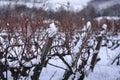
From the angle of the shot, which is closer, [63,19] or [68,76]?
[68,76]

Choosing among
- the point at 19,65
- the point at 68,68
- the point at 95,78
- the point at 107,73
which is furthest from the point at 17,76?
the point at 107,73

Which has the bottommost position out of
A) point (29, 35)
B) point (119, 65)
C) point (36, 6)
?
point (119, 65)

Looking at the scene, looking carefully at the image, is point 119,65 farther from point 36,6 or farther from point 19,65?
point 19,65

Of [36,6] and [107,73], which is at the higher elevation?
[36,6]

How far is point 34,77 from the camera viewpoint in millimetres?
3691

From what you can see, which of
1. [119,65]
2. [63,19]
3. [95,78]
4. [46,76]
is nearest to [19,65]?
[46,76]

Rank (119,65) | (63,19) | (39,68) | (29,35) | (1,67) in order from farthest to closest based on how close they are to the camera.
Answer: (63,19), (119,65), (29,35), (1,67), (39,68)

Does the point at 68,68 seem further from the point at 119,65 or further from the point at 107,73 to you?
the point at 119,65

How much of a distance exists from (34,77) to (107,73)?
8.19 ft

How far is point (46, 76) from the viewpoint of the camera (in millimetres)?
5234

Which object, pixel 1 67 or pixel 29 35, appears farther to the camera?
pixel 29 35

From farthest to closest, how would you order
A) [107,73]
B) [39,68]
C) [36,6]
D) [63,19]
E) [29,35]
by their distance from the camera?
1. [63,19]
2. [107,73]
3. [36,6]
4. [29,35]
5. [39,68]

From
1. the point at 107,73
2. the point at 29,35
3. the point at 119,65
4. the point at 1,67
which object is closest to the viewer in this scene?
the point at 1,67

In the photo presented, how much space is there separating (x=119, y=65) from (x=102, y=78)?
1.95 metres
